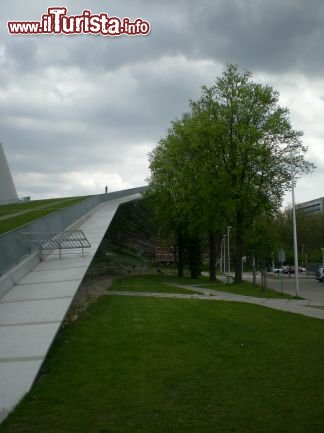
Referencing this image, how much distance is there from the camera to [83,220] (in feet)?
92.4

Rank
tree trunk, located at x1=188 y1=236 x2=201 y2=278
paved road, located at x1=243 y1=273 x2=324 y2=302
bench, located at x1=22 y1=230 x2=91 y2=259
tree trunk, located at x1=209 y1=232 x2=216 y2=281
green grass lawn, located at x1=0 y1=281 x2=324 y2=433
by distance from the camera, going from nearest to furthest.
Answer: green grass lawn, located at x1=0 y1=281 x2=324 y2=433, bench, located at x1=22 y1=230 x2=91 y2=259, paved road, located at x1=243 y1=273 x2=324 y2=302, tree trunk, located at x1=209 y1=232 x2=216 y2=281, tree trunk, located at x1=188 y1=236 x2=201 y2=278

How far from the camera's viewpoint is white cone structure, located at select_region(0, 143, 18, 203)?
5834 cm

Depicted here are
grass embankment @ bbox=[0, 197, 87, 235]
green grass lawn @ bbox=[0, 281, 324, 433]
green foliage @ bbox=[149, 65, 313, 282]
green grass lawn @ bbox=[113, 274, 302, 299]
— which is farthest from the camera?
green foliage @ bbox=[149, 65, 313, 282]

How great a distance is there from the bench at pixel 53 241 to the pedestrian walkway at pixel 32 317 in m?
0.41

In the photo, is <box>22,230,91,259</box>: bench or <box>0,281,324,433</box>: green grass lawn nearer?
<box>0,281,324,433</box>: green grass lawn

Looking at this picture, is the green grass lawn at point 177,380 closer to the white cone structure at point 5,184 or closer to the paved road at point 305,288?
the paved road at point 305,288

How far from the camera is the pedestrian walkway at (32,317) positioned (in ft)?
23.5

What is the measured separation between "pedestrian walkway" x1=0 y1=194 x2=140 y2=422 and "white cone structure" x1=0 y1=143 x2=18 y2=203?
4261 cm

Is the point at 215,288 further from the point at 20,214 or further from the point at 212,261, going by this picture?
the point at 212,261

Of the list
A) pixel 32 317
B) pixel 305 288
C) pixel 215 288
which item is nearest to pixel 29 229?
pixel 32 317

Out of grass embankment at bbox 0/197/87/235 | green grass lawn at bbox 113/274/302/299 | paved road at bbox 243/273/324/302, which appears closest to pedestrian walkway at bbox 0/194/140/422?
grass embankment at bbox 0/197/87/235

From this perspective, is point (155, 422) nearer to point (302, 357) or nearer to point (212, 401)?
point (212, 401)

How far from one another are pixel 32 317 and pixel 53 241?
7.65 m

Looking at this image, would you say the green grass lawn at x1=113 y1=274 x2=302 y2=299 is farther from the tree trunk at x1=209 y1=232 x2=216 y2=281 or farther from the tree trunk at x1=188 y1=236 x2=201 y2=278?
the tree trunk at x1=188 y1=236 x2=201 y2=278
